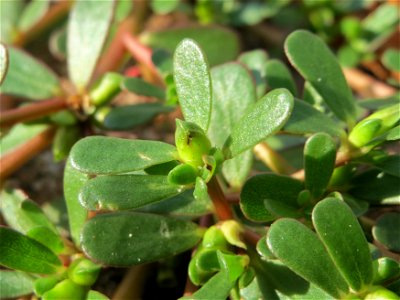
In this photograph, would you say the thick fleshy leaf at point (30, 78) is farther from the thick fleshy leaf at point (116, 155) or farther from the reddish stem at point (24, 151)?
the thick fleshy leaf at point (116, 155)

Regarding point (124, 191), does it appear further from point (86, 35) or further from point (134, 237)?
point (86, 35)

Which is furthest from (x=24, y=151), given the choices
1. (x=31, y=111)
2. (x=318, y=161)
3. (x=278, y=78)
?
(x=318, y=161)

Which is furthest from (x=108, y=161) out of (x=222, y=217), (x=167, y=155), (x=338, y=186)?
(x=338, y=186)

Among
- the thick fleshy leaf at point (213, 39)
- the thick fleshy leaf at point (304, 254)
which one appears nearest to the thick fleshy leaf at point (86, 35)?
the thick fleshy leaf at point (213, 39)

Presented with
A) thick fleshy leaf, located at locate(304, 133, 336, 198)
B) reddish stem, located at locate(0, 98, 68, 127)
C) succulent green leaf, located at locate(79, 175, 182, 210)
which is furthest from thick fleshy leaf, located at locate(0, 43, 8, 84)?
thick fleshy leaf, located at locate(304, 133, 336, 198)

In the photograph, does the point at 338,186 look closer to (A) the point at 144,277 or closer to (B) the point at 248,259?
(B) the point at 248,259

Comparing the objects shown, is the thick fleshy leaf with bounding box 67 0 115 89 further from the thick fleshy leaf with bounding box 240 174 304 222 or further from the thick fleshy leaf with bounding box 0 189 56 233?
the thick fleshy leaf with bounding box 240 174 304 222
